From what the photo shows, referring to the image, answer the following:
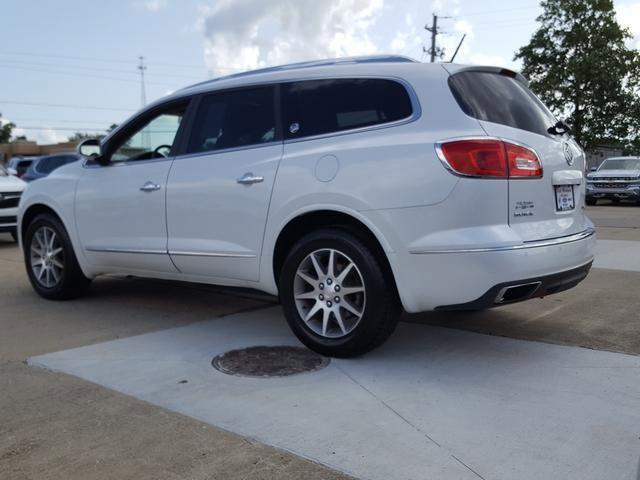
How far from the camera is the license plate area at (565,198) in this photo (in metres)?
4.00

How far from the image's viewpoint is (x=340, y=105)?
426 cm

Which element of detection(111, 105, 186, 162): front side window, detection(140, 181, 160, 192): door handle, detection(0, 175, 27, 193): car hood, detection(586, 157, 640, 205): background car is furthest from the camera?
detection(586, 157, 640, 205): background car

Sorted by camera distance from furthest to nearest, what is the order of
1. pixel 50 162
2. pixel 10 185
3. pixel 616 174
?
pixel 616 174
pixel 50 162
pixel 10 185

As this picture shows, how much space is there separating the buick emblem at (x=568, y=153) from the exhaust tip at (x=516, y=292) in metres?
0.89

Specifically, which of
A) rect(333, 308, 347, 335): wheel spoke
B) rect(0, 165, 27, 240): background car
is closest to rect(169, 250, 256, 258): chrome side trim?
rect(333, 308, 347, 335): wheel spoke

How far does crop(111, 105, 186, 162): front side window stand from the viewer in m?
5.30

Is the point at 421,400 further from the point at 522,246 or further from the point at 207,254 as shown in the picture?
the point at 207,254

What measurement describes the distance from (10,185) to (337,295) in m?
8.90

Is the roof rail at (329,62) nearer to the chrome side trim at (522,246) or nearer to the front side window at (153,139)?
the front side window at (153,139)

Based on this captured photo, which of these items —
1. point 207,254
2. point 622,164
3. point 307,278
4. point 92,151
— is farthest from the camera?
point 622,164

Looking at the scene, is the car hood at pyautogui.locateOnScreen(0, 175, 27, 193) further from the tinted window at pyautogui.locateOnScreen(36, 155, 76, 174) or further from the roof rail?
the roof rail

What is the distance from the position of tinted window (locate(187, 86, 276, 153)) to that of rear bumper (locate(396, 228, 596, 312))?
1497mm

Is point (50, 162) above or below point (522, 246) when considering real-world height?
above

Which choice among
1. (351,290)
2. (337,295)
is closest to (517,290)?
(351,290)
